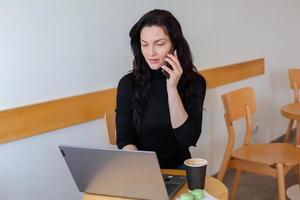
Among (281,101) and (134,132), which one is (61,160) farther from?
(281,101)

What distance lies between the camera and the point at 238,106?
239 cm

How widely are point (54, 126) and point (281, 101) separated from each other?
113 inches

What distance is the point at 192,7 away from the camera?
2617 millimetres

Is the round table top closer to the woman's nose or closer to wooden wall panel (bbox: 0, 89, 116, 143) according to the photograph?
wooden wall panel (bbox: 0, 89, 116, 143)

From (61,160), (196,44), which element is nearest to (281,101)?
(196,44)

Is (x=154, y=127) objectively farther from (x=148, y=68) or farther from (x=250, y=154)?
(x=250, y=154)

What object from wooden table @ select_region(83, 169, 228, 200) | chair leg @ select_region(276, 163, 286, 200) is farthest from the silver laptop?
chair leg @ select_region(276, 163, 286, 200)

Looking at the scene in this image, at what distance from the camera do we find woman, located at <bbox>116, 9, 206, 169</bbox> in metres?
1.55

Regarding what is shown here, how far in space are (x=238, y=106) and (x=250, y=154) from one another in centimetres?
31

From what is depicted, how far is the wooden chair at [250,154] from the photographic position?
217 cm

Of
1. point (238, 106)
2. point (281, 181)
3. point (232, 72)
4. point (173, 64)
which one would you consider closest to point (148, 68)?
point (173, 64)

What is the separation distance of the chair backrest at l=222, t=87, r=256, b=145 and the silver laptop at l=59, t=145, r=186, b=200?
3.68ft

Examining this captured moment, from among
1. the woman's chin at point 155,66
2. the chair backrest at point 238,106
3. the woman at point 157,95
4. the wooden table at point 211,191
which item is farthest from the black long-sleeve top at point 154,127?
the chair backrest at point 238,106

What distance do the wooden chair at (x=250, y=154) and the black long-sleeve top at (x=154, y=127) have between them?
71cm
